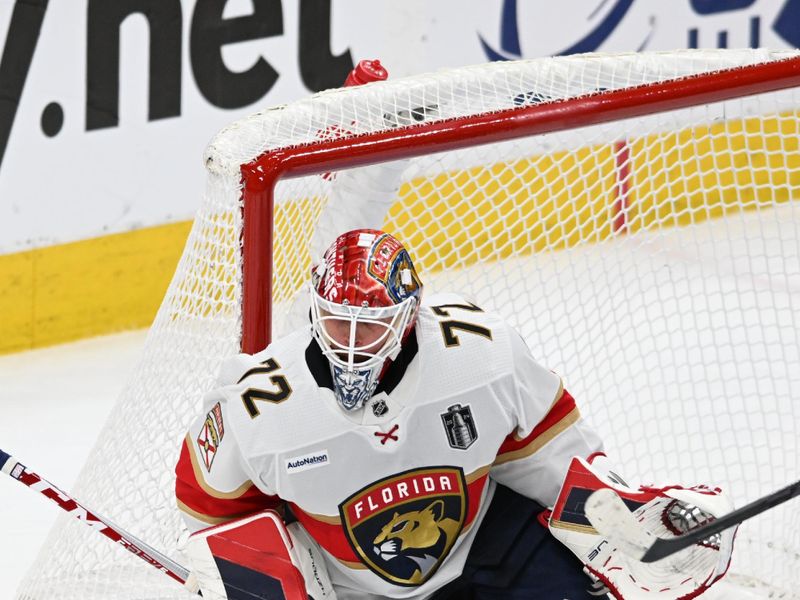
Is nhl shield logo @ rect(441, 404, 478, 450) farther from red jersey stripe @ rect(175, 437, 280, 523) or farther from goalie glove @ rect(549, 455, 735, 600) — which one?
red jersey stripe @ rect(175, 437, 280, 523)

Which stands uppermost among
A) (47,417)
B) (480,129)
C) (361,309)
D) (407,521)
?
(480,129)

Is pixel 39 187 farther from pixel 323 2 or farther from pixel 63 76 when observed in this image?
pixel 323 2

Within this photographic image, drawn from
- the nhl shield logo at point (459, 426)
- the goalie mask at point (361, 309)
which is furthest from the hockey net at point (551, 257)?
the nhl shield logo at point (459, 426)

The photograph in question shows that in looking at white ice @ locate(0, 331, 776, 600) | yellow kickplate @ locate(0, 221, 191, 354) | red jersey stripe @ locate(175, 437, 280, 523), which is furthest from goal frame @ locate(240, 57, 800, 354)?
yellow kickplate @ locate(0, 221, 191, 354)

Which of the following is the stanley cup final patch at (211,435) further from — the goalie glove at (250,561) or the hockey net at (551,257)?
the hockey net at (551,257)

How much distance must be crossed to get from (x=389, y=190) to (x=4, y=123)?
1553 mm

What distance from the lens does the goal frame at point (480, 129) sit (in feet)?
9.04

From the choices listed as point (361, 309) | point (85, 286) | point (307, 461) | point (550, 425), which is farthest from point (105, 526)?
point (85, 286)

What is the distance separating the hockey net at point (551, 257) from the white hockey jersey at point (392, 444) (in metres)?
0.36

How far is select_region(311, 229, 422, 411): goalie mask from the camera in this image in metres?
2.38

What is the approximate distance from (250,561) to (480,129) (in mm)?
823

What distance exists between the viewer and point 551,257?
3.43 meters

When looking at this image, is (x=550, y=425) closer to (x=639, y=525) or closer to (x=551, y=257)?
(x=639, y=525)

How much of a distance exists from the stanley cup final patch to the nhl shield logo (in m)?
0.35
